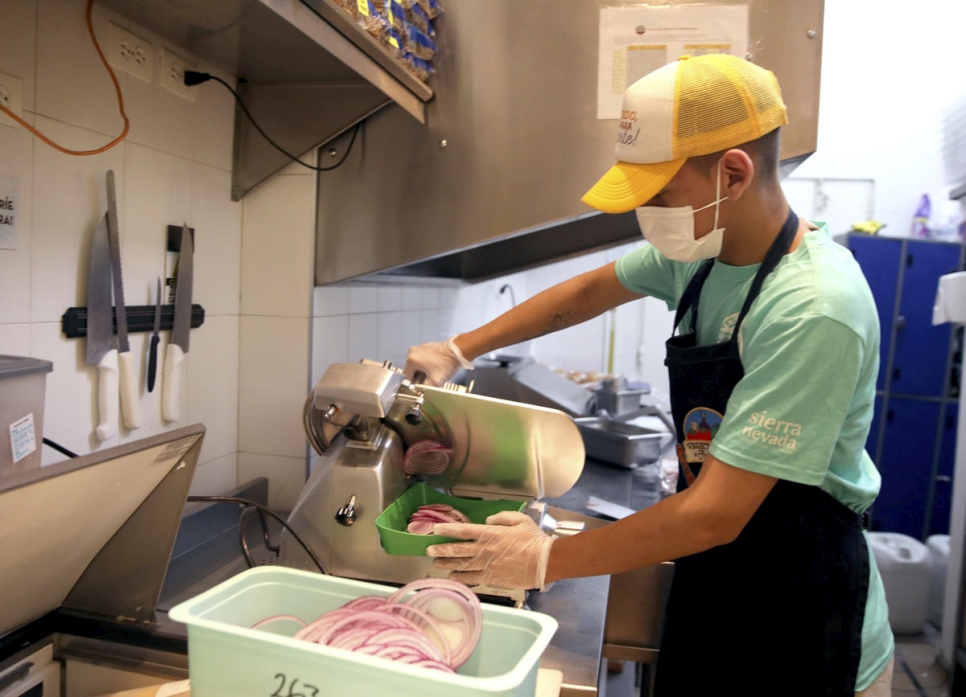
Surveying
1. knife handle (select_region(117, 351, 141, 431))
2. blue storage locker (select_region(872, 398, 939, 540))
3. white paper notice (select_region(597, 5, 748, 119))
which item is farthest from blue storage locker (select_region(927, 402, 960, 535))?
knife handle (select_region(117, 351, 141, 431))

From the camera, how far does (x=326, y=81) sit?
1525mm

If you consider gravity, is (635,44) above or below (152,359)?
above

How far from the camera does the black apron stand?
3.14 ft

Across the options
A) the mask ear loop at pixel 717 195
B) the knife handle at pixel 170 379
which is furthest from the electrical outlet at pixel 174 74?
the mask ear loop at pixel 717 195

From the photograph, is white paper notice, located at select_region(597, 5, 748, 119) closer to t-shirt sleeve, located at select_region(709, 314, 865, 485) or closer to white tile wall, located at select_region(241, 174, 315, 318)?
white tile wall, located at select_region(241, 174, 315, 318)

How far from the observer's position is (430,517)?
102 centimetres

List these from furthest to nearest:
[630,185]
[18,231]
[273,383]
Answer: [273,383]
[18,231]
[630,185]

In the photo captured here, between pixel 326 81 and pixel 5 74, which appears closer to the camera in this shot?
pixel 5 74

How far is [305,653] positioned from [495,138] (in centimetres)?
119

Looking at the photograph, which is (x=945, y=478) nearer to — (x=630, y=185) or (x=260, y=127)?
(x=630, y=185)

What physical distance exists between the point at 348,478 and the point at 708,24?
3.98 ft

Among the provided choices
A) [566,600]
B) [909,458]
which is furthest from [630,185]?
[909,458]

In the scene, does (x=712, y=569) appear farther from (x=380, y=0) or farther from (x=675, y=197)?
(x=380, y=0)

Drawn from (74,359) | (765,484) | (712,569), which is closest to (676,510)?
(765,484)
